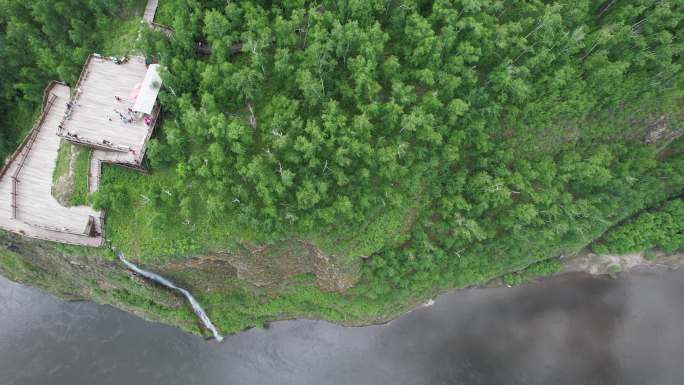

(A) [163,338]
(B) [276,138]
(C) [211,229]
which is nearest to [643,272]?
(B) [276,138]

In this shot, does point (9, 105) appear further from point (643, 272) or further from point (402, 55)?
point (643, 272)

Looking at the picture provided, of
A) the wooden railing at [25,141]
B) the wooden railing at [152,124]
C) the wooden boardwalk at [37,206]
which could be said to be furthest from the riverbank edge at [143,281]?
the wooden railing at [152,124]

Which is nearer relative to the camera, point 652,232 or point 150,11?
point 150,11

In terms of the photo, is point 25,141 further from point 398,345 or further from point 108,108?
point 398,345

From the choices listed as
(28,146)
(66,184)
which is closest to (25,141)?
(28,146)

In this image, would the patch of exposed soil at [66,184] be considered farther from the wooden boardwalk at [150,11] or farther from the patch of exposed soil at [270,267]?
the wooden boardwalk at [150,11]

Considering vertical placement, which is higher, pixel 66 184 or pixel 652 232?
pixel 66 184
